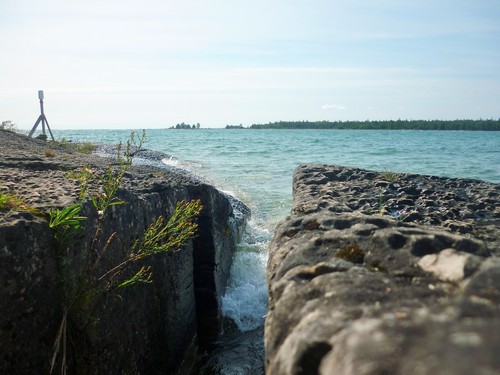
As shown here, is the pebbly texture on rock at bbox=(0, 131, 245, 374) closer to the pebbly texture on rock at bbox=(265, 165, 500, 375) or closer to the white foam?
the pebbly texture on rock at bbox=(265, 165, 500, 375)

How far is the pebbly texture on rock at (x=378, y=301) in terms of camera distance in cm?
125

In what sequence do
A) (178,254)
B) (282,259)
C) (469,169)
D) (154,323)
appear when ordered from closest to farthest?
1. (282,259)
2. (154,323)
3. (178,254)
4. (469,169)

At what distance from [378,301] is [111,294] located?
2134 mm

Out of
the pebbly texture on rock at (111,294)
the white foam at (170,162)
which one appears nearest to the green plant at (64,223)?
the pebbly texture on rock at (111,294)

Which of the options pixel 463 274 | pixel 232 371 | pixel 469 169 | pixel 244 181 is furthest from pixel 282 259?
pixel 469 169

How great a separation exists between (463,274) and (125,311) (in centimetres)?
247

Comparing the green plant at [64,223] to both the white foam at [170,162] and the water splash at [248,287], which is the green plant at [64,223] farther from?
the white foam at [170,162]

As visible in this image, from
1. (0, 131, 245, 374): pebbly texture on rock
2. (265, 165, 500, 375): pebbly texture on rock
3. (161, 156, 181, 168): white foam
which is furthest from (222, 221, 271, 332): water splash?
(161, 156, 181, 168): white foam

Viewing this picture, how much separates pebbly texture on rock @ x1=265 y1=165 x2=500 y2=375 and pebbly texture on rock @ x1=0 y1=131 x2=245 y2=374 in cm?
125

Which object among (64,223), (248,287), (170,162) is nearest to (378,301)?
(64,223)

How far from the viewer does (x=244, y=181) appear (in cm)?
1669

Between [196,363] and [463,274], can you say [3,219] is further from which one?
[196,363]

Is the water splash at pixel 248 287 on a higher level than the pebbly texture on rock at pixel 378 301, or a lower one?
lower

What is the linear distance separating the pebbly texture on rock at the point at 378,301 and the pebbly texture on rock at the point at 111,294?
4.09ft
